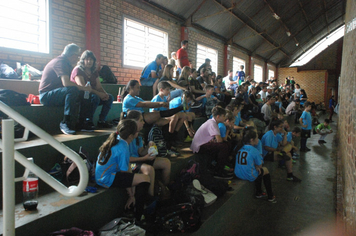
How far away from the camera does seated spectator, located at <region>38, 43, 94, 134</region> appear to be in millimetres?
3262

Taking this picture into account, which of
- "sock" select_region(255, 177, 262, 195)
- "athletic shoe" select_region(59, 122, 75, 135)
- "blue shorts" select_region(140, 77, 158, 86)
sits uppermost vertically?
"blue shorts" select_region(140, 77, 158, 86)

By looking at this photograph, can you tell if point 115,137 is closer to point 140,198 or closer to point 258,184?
point 140,198

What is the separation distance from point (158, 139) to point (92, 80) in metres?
1.40

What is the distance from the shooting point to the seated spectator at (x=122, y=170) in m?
2.38

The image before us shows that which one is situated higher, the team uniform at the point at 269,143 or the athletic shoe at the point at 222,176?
the team uniform at the point at 269,143

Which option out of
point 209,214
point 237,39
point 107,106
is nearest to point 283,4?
point 237,39

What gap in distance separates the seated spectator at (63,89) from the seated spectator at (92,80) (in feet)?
0.97

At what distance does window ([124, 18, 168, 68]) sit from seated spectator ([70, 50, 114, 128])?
318 centimetres

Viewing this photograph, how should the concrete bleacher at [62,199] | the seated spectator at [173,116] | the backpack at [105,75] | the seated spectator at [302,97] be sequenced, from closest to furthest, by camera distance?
1. the concrete bleacher at [62,199]
2. the seated spectator at [173,116]
3. the backpack at [105,75]
4. the seated spectator at [302,97]

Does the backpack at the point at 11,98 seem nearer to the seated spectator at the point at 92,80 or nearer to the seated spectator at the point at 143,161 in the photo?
the seated spectator at the point at 92,80

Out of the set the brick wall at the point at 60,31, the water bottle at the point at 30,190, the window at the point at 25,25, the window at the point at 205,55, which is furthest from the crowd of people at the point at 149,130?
the window at the point at 205,55

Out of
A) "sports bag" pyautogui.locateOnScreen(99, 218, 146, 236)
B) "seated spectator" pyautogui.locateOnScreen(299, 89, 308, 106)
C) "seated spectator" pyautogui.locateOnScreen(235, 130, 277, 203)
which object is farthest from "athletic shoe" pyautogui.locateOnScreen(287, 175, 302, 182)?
"seated spectator" pyautogui.locateOnScreen(299, 89, 308, 106)

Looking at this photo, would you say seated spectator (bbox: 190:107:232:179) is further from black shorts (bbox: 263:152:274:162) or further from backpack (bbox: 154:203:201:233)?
backpack (bbox: 154:203:201:233)

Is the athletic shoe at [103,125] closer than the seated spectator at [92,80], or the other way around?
the seated spectator at [92,80]
